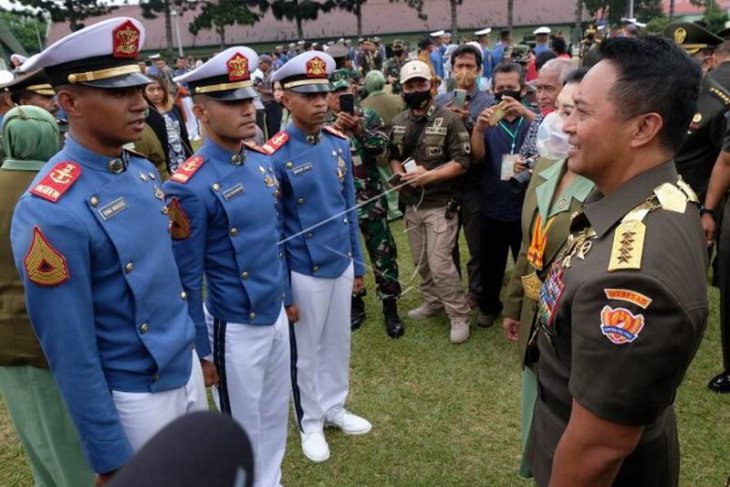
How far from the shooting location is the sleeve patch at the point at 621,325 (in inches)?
47.8

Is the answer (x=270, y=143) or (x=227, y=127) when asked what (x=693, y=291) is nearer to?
(x=227, y=127)

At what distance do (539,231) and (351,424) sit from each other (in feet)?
6.45

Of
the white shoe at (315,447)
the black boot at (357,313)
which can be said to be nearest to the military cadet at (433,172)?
the black boot at (357,313)

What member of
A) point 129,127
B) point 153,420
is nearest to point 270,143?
point 129,127

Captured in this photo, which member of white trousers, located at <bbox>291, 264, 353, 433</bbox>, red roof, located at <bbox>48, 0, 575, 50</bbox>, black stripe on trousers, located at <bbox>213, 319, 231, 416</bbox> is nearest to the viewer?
black stripe on trousers, located at <bbox>213, 319, 231, 416</bbox>

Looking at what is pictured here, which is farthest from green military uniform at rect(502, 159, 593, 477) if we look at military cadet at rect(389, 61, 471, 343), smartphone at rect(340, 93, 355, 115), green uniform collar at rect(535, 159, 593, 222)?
smartphone at rect(340, 93, 355, 115)

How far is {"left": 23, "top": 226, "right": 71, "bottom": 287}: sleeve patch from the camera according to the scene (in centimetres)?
166

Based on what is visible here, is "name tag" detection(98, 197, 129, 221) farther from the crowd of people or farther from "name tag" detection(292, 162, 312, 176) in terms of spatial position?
"name tag" detection(292, 162, 312, 176)

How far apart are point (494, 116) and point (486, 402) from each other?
209 cm

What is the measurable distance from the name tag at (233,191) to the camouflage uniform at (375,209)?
89.7 inches

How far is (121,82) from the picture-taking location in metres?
1.85

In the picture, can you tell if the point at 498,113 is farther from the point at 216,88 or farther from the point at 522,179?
the point at 216,88

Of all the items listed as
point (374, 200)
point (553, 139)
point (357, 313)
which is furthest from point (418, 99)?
point (553, 139)

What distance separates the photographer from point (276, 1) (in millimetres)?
44438
